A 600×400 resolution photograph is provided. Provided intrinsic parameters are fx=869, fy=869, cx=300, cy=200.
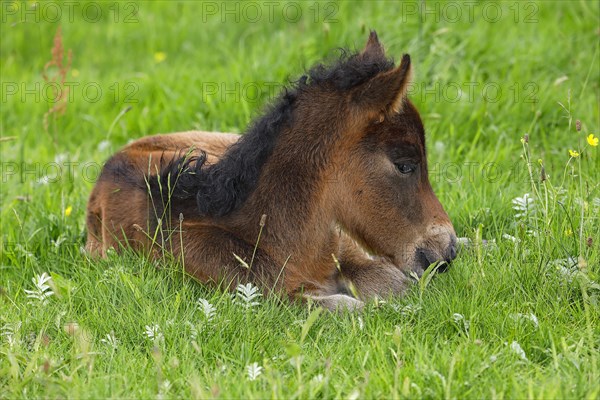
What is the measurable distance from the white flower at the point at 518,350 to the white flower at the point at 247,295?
1319 millimetres

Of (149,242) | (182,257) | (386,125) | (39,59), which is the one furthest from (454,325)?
(39,59)

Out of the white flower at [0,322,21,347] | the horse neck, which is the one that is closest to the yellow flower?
the horse neck

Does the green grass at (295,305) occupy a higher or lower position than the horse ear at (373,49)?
lower

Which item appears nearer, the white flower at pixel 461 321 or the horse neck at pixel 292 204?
the white flower at pixel 461 321

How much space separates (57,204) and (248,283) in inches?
101

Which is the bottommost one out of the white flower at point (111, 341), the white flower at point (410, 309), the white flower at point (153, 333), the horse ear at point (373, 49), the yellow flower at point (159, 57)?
the yellow flower at point (159, 57)

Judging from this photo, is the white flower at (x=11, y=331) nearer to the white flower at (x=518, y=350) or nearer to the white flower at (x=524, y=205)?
the white flower at (x=518, y=350)

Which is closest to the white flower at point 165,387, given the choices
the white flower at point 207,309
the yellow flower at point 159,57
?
the white flower at point 207,309

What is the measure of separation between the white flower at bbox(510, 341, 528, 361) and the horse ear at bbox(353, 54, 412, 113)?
1.47 metres

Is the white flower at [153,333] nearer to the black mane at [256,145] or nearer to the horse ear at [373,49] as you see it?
the black mane at [256,145]

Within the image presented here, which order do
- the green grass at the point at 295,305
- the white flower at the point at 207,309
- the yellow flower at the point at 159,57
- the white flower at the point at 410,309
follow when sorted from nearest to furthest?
1. the green grass at the point at 295,305
2. the white flower at the point at 207,309
3. the white flower at the point at 410,309
4. the yellow flower at the point at 159,57

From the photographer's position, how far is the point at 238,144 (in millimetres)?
5070

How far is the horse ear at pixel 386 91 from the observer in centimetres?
461

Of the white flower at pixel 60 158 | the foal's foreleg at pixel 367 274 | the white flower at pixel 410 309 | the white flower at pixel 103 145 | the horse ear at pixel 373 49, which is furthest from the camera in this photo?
the white flower at pixel 103 145
